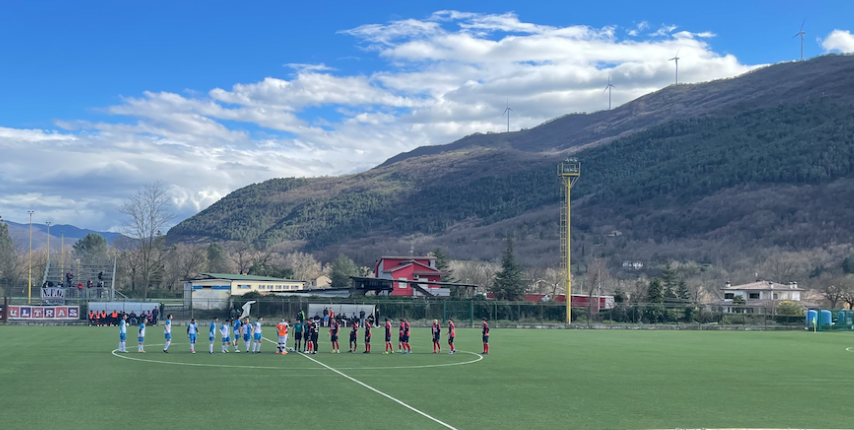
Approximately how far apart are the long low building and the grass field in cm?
2878

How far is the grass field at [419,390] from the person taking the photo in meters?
17.4

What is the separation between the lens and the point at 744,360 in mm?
34156

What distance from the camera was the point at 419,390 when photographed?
22203mm

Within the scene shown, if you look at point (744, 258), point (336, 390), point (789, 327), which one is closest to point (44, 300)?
point (336, 390)

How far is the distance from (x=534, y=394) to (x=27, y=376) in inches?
616

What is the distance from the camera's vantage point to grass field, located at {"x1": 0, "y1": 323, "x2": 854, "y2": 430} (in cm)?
1742

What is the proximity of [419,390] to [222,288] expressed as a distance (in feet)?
193

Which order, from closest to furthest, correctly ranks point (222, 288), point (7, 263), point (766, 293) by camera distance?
point (222, 288) < point (766, 293) < point (7, 263)

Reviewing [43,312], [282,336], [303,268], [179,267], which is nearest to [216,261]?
[179,267]

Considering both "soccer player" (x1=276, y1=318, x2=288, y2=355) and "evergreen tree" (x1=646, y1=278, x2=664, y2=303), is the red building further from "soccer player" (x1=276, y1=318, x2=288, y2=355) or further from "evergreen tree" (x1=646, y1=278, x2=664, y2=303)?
"soccer player" (x1=276, y1=318, x2=288, y2=355)

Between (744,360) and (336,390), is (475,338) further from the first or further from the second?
(336,390)

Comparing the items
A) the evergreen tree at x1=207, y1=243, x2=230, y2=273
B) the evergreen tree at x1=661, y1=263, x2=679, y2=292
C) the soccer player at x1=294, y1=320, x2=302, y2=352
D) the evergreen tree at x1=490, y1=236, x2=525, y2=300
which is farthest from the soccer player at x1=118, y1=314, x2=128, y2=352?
the evergreen tree at x1=207, y1=243, x2=230, y2=273

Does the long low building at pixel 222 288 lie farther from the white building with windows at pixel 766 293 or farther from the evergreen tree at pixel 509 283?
the white building with windows at pixel 766 293

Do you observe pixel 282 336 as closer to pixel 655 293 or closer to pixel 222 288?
pixel 222 288
